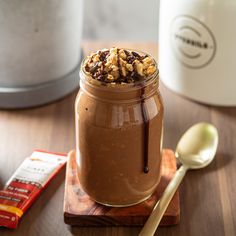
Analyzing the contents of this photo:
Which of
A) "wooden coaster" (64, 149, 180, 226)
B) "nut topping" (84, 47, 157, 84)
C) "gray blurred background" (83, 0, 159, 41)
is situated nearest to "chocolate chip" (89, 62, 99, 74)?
"nut topping" (84, 47, 157, 84)

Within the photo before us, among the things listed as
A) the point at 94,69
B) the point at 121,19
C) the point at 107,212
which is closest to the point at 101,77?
the point at 94,69

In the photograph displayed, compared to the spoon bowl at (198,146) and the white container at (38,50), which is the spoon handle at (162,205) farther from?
the white container at (38,50)

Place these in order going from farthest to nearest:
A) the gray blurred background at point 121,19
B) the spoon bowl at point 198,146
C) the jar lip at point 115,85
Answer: the gray blurred background at point 121,19 < the spoon bowl at point 198,146 < the jar lip at point 115,85

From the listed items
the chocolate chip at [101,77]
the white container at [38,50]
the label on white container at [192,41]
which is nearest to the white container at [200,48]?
the label on white container at [192,41]

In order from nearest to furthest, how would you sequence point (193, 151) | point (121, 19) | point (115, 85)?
point (115, 85), point (193, 151), point (121, 19)

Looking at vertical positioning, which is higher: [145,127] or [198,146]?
[145,127]

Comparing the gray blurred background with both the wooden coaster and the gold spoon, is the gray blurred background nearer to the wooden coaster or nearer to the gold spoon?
the gold spoon

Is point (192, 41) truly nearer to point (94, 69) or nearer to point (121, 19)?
point (94, 69)
